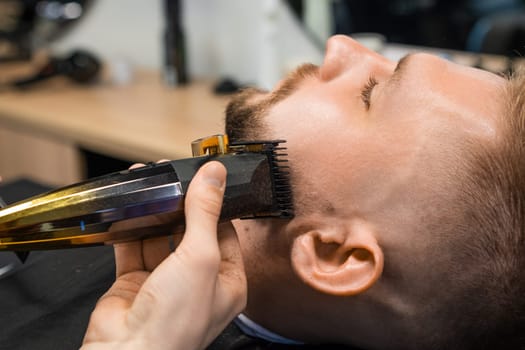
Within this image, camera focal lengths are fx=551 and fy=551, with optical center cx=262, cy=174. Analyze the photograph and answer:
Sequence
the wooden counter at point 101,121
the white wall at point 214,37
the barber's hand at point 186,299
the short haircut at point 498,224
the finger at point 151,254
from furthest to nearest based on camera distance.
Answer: the white wall at point 214,37, the wooden counter at point 101,121, the finger at point 151,254, the short haircut at point 498,224, the barber's hand at point 186,299

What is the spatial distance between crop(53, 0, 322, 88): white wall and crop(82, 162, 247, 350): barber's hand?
1170mm

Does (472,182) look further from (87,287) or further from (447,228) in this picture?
(87,287)

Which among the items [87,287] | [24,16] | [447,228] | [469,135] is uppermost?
[24,16]

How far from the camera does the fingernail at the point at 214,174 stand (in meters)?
0.67

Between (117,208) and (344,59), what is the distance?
1.51 ft

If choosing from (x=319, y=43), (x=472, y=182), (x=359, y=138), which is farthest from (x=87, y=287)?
(x=319, y=43)

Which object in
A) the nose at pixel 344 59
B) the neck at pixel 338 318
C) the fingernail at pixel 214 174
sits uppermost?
the nose at pixel 344 59

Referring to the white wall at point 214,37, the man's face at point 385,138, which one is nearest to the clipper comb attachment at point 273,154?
the man's face at point 385,138

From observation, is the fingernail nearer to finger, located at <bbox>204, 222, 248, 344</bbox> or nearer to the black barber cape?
finger, located at <bbox>204, 222, 248, 344</bbox>

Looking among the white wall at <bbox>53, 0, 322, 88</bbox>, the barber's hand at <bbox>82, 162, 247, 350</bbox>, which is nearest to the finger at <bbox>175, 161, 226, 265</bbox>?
the barber's hand at <bbox>82, 162, 247, 350</bbox>

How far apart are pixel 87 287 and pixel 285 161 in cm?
49

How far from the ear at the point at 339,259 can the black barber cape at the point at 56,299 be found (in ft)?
0.64

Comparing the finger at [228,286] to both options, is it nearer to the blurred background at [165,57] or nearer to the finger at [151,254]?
the finger at [151,254]

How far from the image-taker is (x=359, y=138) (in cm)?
78
